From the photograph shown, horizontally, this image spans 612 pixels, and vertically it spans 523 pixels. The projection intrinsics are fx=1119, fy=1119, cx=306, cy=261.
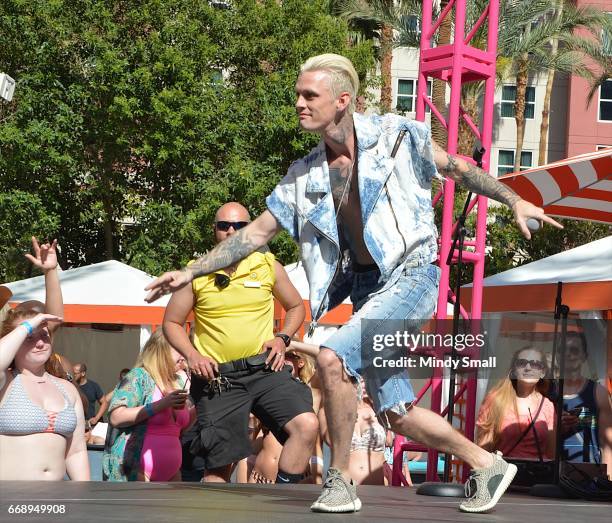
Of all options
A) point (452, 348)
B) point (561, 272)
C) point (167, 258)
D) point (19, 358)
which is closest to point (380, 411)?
point (19, 358)

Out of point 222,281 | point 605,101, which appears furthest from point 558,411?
point 605,101

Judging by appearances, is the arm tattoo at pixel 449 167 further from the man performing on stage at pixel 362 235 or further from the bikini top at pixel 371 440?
the bikini top at pixel 371 440

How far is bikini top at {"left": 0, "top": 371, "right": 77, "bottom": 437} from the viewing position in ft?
15.1

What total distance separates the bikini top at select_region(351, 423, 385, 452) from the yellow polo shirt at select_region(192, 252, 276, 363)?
4.14 feet

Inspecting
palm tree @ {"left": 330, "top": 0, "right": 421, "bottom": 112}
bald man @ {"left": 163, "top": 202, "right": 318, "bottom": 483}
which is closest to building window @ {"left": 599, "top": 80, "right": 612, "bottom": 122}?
palm tree @ {"left": 330, "top": 0, "right": 421, "bottom": 112}

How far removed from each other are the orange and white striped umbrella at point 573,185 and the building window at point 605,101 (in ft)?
109

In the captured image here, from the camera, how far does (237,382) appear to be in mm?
5430

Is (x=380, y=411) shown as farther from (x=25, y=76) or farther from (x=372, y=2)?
(x=372, y=2)

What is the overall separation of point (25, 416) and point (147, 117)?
55.2 ft

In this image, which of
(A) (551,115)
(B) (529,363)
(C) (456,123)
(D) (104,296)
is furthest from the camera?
(A) (551,115)

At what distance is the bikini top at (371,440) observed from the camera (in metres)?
6.55

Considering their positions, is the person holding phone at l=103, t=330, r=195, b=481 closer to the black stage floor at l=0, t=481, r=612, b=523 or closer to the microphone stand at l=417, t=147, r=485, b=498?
the black stage floor at l=0, t=481, r=612, b=523

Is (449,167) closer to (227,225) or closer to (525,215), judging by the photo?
(525,215)

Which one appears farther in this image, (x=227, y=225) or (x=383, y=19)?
(x=383, y=19)
